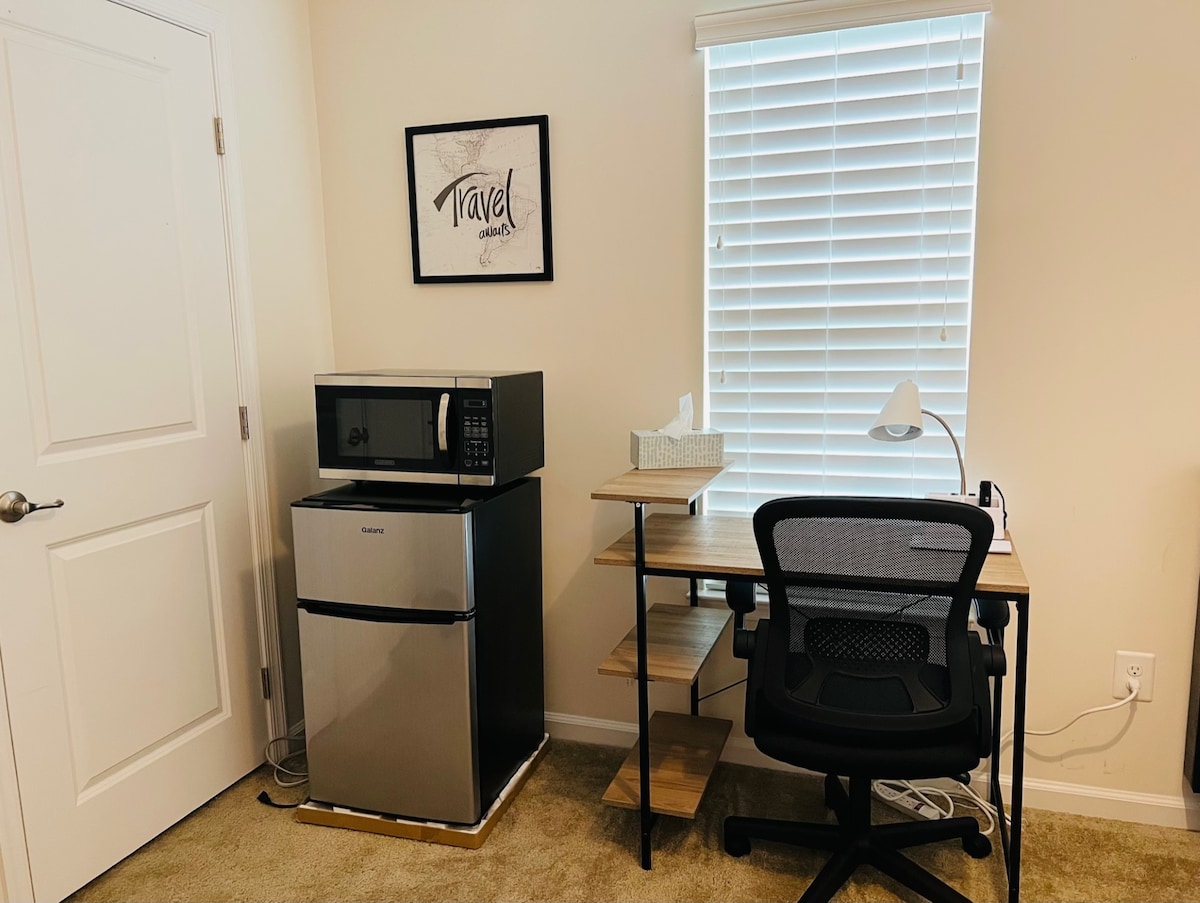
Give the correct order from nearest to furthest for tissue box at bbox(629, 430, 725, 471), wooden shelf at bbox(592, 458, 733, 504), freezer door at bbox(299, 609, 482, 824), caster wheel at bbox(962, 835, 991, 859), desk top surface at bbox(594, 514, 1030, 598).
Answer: desk top surface at bbox(594, 514, 1030, 598), wooden shelf at bbox(592, 458, 733, 504), caster wheel at bbox(962, 835, 991, 859), freezer door at bbox(299, 609, 482, 824), tissue box at bbox(629, 430, 725, 471)

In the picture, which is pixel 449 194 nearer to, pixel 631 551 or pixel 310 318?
pixel 310 318

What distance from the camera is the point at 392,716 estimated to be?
228 cm

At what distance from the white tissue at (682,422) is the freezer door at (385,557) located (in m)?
0.60

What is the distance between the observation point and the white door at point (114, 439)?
1.93m

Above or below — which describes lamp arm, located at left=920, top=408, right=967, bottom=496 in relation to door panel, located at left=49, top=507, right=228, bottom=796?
above

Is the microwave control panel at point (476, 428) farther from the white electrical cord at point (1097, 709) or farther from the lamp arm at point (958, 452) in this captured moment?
the white electrical cord at point (1097, 709)

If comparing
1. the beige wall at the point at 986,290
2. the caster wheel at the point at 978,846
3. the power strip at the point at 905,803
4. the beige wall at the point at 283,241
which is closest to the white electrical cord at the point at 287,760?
the beige wall at the point at 283,241

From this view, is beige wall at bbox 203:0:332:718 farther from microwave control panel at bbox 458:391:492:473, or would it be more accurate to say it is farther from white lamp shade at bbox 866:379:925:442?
white lamp shade at bbox 866:379:925:442

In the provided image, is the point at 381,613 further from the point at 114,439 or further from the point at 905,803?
the point at 905,803

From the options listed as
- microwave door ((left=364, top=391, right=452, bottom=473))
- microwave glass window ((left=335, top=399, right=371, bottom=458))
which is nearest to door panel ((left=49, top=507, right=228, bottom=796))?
microwave glass window ((left=335, top=399, right=371, bottom=458))

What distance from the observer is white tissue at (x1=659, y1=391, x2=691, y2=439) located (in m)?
2.35

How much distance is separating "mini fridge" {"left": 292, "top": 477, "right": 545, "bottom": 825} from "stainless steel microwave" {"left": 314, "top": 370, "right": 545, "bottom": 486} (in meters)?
0.08

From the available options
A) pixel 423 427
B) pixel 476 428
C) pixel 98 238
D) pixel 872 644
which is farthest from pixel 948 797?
pixel 98 238

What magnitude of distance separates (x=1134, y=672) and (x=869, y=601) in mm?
988
